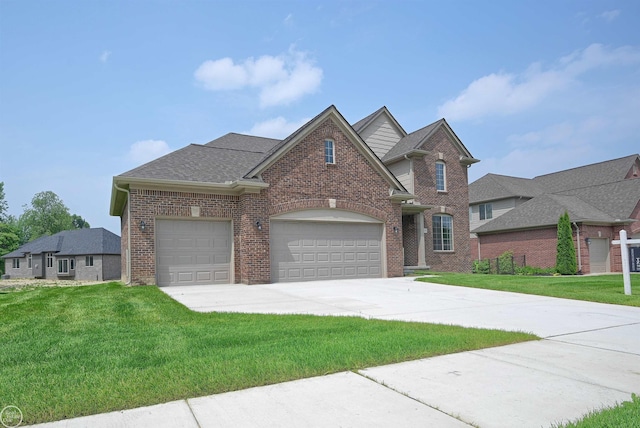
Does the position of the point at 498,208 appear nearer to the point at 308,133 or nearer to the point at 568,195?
the point at 568,195

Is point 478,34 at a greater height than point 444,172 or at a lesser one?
greater

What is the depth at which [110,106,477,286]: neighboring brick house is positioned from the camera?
14383 mm

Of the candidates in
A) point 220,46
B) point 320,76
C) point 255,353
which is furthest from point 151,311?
point 320,76

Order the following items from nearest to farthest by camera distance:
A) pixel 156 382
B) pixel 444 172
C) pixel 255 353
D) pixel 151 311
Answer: pixel 156 382 < pixel 255 353 < pixel 151 311 < pixel 444 172

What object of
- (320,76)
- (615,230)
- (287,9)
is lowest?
(615,230)

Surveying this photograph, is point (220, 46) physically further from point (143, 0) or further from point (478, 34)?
point (478, 34)

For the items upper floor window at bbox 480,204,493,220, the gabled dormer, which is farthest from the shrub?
the gabled dormer

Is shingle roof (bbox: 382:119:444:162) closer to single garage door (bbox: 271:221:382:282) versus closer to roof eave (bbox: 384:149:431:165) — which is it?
roof eave (bbox: 384:149:431:165)

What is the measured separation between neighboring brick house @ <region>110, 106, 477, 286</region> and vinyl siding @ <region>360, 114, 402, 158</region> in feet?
24.0

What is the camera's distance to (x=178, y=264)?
14.7 m

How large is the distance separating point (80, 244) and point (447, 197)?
110 ft

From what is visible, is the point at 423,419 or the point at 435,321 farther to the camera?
the point at 435,321

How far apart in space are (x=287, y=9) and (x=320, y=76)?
307 centimetres

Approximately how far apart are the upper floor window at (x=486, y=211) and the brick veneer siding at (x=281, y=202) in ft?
60.2
